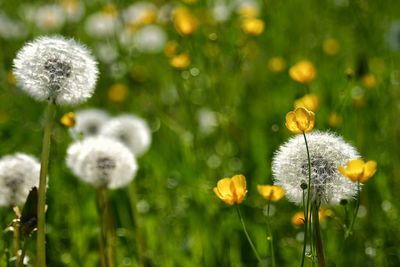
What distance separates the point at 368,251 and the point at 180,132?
1.26m

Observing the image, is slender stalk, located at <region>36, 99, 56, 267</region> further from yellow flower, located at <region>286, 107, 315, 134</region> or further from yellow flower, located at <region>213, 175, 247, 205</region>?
yellow flower, located at <region>286, 107, 315, 134</region>

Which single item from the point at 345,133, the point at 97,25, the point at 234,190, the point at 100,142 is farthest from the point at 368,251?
the point at 97,25

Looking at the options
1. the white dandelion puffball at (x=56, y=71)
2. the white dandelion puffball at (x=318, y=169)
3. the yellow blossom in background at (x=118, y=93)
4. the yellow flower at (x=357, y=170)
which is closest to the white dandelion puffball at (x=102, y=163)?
the white dandelion puffball at (x=56, y=71)

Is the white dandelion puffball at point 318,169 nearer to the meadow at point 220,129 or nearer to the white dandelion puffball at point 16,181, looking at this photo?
the meadow at point 220,129

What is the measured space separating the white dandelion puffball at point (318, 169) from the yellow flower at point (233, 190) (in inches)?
3.2

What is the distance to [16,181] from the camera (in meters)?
1.93

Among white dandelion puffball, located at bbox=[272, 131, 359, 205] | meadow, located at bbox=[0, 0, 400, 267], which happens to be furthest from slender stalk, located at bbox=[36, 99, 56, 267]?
white dandelion puffball, located at bbox=[272, 131, 359, 205]

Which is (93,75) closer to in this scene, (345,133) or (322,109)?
(345,133)

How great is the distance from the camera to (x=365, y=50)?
3684mm

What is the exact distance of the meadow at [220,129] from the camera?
240 cm

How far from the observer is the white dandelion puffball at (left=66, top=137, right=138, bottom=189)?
208cm

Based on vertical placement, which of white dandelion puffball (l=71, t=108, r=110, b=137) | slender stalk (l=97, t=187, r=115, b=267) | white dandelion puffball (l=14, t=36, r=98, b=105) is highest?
white dandelion puffball (l=71, t=108, r=110, b=137)

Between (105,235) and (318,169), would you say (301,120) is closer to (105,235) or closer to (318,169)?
(318,169)

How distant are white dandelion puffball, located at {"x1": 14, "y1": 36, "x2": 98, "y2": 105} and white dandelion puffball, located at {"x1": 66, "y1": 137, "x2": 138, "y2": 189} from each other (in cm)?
43
